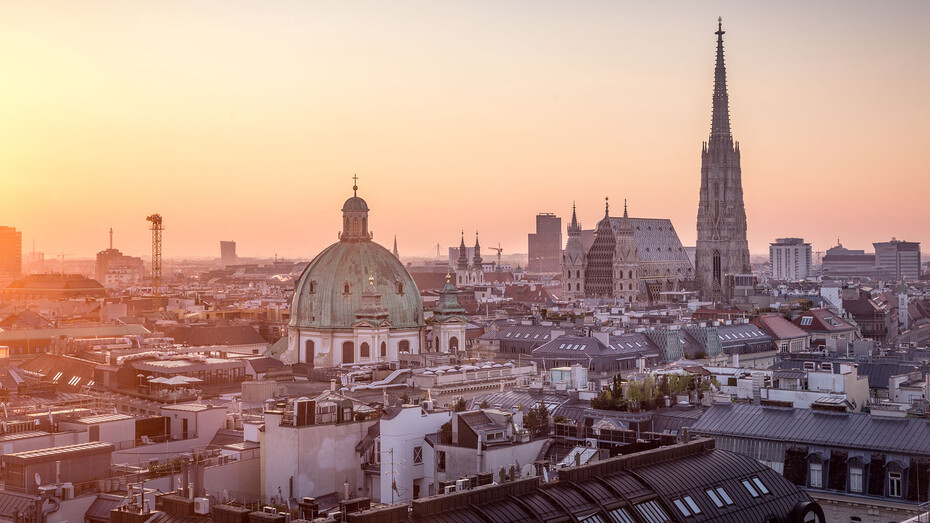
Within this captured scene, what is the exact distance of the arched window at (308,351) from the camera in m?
116

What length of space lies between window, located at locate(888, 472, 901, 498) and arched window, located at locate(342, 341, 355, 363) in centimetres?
6853

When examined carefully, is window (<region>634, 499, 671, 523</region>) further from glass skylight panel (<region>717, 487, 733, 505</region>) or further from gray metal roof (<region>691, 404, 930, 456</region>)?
gray metal roof (<region>691, 404, 930, 456</region>)

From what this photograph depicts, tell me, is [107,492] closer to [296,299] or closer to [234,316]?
[296,299]

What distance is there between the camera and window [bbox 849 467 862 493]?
51.4 metres

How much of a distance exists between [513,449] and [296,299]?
2827 inches

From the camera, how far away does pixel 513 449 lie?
4978 centimetres

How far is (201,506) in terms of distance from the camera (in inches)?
1483

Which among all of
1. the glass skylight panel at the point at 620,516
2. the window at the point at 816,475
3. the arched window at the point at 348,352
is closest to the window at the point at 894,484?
the window at the point at 816,475

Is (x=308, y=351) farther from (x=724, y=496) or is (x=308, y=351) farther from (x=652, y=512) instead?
(x=652, y=512)

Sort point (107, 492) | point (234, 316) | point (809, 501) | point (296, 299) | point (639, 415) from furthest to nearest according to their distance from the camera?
point (234, 316) → point (296, 299) → point (639, 415) → point (107, 492) → point (809, 501)

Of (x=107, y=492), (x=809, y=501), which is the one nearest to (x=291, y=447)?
(x=107, y=492)

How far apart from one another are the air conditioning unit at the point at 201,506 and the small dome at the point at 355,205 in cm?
8591

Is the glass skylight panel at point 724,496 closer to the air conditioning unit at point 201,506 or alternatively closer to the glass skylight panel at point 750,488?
the glass skylight panel at point 750,488

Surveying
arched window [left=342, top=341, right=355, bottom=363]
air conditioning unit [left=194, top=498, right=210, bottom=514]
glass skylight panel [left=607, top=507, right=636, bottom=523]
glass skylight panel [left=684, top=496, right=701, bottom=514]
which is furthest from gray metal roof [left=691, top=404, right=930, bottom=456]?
arched window [left=342, top=341, right=355, bottom=363]
